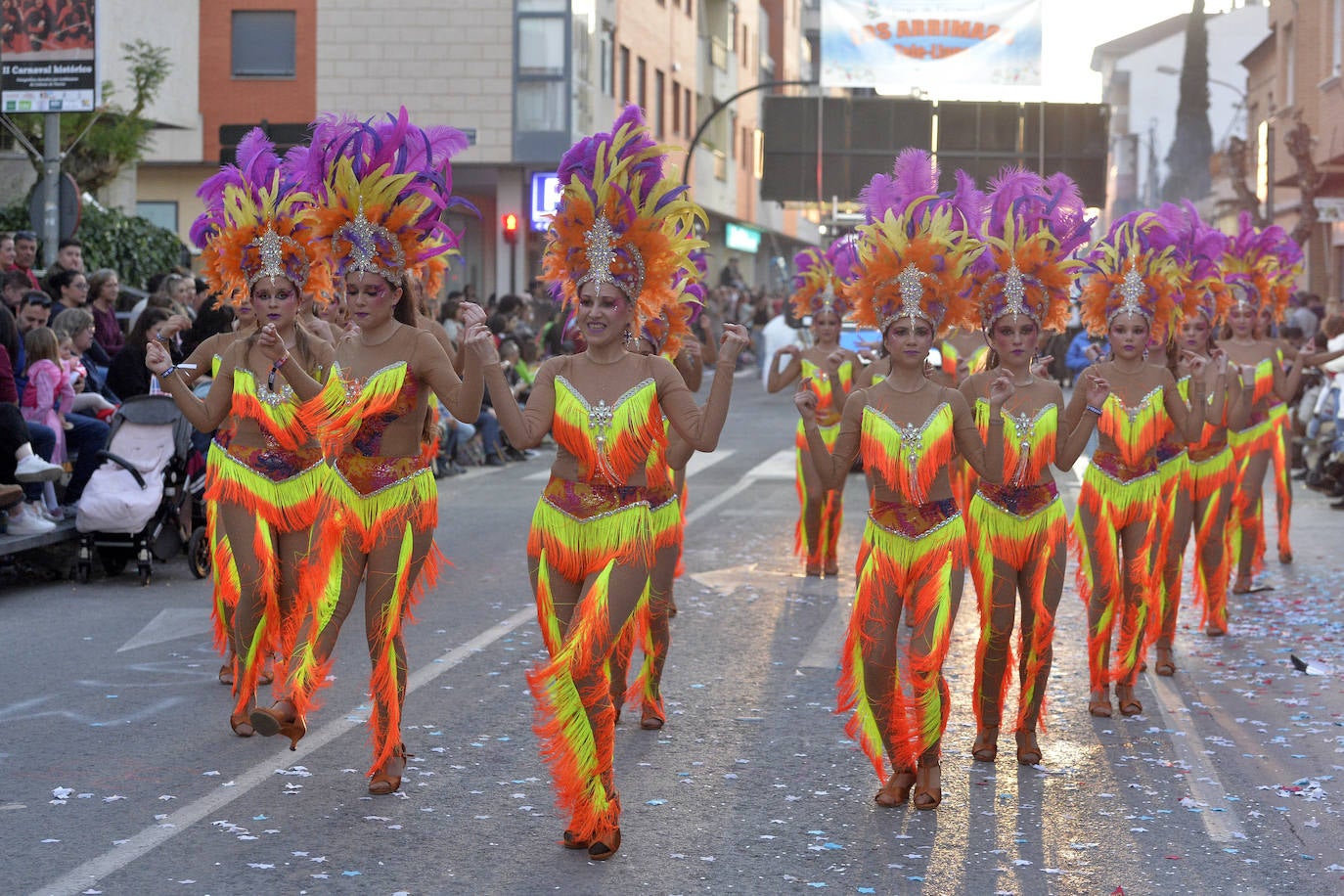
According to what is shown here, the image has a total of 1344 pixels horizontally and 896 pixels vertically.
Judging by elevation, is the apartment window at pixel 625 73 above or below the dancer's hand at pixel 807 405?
above

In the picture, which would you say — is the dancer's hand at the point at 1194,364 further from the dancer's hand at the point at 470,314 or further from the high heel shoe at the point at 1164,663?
the dancer's hand at the point at 470,314

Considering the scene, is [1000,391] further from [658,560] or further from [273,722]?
[273,722]

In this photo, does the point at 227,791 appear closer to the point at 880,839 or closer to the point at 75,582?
the point at 880,839

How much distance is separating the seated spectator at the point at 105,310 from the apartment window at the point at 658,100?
108 ft

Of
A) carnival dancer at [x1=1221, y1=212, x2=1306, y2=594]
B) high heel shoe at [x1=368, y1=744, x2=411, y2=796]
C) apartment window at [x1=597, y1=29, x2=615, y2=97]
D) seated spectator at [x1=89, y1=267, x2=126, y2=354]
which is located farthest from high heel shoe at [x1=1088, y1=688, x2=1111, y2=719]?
apartment window at [x1=597, y1=29, x2=615, y2=97]

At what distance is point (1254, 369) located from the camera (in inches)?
462

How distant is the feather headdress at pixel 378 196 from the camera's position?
6.77 metres

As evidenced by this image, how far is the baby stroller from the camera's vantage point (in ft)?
38.3

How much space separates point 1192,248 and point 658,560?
12.9 ft

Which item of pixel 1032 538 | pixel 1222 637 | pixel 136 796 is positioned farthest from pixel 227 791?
pixel 1222 637

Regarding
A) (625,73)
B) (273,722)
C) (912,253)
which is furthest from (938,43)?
(273,722)

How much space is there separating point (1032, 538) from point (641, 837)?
2.11 metres

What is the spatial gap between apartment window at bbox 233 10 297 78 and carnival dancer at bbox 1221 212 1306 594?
29.0m

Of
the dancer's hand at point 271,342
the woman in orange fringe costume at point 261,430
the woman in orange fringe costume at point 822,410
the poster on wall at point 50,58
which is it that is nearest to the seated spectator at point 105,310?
the poster on wall at point 50,58
